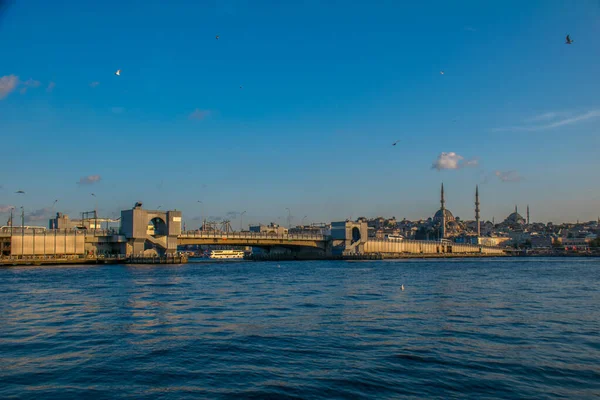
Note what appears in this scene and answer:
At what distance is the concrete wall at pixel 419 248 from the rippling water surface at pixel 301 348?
102702mm

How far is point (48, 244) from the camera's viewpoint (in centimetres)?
8681

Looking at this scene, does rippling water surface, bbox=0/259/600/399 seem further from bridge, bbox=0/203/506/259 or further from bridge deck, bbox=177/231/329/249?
bridge deck, bbox=177/231/329/249

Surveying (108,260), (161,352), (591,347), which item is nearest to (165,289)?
(161,352)

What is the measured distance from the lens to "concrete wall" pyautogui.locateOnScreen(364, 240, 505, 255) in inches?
5342

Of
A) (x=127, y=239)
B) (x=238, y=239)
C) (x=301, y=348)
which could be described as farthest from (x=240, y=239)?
(x=301, y=348)

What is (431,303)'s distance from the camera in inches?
1206

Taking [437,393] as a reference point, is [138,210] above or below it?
above

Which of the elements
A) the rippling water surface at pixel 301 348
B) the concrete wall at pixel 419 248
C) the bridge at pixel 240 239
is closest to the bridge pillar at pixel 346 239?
the concrete wall at pixel 419 248

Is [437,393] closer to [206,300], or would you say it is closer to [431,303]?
[431,303]

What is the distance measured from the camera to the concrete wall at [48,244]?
84562 mm

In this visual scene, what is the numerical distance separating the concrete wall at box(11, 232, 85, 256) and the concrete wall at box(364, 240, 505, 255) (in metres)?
67.3

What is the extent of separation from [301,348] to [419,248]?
13748 centimetres

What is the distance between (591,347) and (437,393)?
27.4 feet

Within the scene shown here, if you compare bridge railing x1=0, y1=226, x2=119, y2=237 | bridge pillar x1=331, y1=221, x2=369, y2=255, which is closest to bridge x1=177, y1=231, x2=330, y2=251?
bridge pillar x1=331, y1=221, x2=369, y2=255
